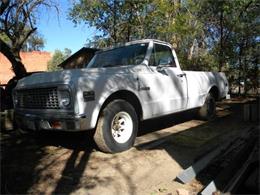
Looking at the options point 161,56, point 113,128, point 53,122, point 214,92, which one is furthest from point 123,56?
point 214,92

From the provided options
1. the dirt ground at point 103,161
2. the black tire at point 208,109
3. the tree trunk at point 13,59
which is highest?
the tree trunk at point 13,59

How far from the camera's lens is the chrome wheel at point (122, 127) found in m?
5.63

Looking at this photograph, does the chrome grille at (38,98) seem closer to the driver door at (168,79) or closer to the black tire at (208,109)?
the driver door at (168,79)

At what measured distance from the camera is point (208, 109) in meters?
8.65

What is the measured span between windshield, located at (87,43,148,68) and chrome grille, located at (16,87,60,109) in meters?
1.70

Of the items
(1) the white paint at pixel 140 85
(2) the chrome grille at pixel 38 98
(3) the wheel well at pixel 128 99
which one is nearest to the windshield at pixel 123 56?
(1) the white paint at pixel 140 85

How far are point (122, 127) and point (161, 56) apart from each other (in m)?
2.13

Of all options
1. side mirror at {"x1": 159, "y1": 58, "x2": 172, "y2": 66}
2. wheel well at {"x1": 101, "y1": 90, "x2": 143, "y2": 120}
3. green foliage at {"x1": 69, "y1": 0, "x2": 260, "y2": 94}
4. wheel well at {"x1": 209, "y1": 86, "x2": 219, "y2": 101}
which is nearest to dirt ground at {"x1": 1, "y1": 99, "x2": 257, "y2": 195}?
→ wheel well at {"x1": 101, "y1": 90, "x2": 143, "y2": 120}

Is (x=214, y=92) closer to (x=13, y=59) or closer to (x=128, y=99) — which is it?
(x=128, y=99)

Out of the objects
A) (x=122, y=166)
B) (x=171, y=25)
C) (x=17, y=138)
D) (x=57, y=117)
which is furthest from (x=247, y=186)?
(x=171, y=25)

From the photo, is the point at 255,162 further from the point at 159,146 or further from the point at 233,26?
the point at 233,26

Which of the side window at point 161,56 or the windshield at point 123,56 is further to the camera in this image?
the side window at point 161,56

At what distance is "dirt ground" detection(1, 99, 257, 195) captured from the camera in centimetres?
424

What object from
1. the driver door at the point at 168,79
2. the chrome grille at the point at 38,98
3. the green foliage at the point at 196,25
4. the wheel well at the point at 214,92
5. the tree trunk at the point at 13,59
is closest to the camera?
the chrome grille at the point at 38,98
